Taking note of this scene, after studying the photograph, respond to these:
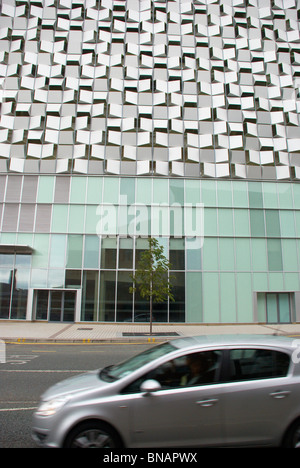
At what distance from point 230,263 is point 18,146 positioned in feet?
60.1

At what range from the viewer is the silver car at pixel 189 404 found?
3.68 meters

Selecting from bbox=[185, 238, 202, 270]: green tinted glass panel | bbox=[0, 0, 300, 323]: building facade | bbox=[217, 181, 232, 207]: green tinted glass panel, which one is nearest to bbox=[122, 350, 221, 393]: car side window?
bbox=[0, 0, 300, 323]: building facade

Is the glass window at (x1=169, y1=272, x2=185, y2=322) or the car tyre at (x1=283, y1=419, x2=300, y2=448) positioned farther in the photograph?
the glass window at (x1=169, y1=272, x2=185, y2=322)

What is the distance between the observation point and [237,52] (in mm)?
28047

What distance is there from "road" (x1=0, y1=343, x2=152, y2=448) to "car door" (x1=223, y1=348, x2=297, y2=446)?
9.16 ft

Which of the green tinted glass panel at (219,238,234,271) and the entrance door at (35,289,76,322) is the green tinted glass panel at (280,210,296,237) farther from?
the entrance door at (35,289,76,322)

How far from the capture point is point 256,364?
4078mm

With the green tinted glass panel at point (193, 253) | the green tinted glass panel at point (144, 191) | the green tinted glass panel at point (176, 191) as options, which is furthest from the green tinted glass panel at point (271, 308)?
the green tinted glass panel at point (144, 191)

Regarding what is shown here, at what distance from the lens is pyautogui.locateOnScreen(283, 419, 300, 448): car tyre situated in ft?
12.3

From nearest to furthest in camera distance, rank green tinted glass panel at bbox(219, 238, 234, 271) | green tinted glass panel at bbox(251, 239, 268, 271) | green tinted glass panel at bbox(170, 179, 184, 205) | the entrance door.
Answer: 1. the entrance door
2. green tinted glass panel at bbox(219, 238, 234, 271)
3. green tinted glass panel at bbox(251, 239, 268, 271)
4. green tinted glass panel at bbox(170, 179, 184, 205)

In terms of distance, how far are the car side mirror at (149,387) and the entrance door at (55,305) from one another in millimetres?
19574

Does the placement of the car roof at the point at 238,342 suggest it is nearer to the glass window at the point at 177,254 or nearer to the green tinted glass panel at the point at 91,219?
the glass window at the point at 177,254
